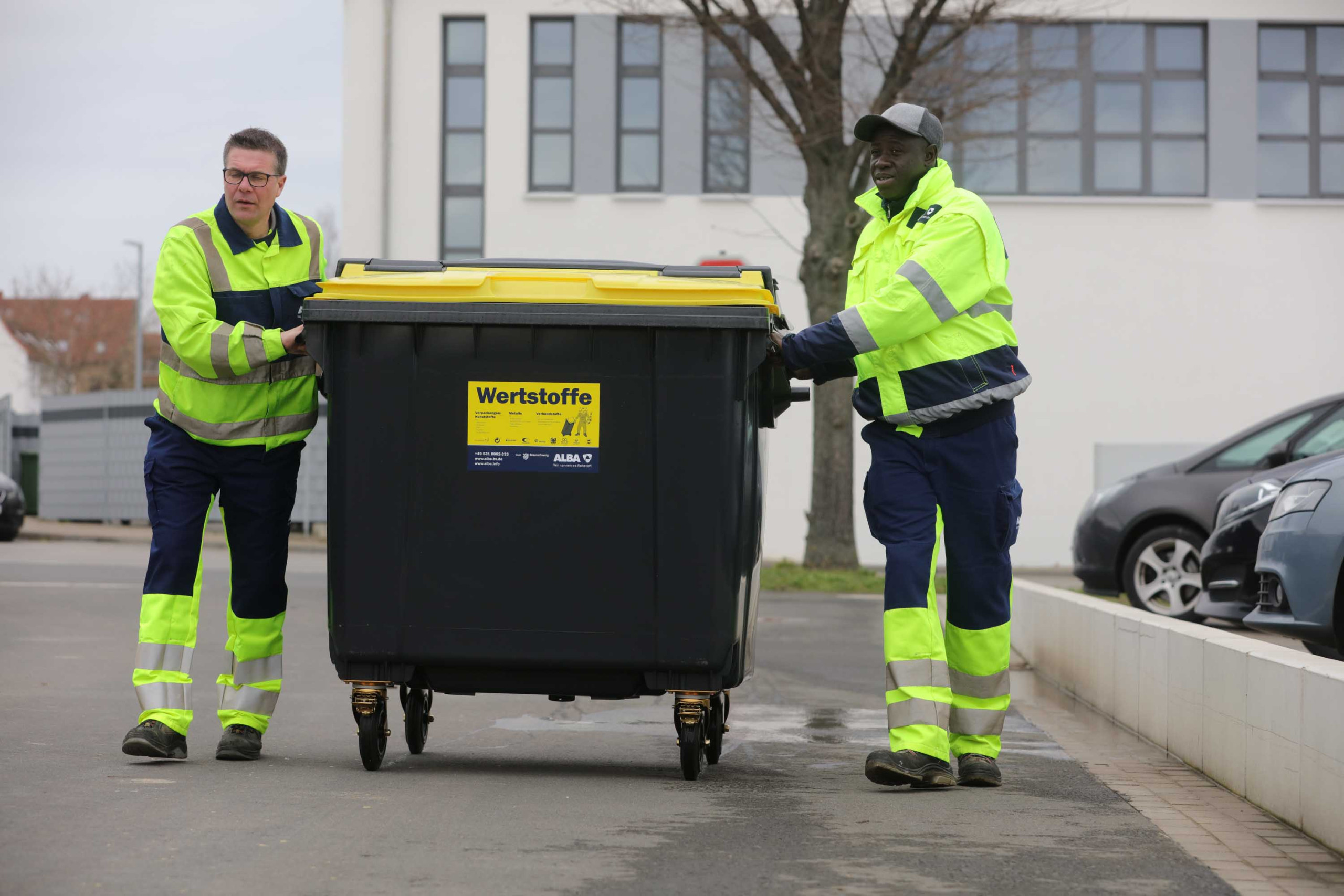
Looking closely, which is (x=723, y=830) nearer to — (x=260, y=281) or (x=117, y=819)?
(x=117, y=819)

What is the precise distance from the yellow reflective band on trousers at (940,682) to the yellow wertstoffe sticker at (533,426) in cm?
107

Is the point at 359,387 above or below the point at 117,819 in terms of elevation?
above

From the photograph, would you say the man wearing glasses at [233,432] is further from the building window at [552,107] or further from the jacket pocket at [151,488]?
the building window at [552,107]

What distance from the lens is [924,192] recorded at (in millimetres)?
5543

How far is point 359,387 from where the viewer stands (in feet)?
17.7

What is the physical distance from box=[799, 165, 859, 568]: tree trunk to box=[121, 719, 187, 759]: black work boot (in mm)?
12451

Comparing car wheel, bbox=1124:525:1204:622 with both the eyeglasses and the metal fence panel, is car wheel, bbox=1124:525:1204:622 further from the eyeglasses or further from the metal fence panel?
the metal fence panel

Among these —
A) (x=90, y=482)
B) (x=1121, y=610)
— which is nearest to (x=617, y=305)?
(x=1121, y=610)

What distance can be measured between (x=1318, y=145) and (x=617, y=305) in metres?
22.0

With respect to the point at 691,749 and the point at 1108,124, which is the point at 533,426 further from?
the point at 1108,124

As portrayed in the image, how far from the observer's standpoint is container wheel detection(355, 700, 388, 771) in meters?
5.39

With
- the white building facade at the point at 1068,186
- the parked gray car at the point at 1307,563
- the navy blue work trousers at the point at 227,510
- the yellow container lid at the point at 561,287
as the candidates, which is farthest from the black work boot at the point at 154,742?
the white building facade at the point at 1068,186

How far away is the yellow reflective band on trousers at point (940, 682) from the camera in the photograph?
5293 millimetres

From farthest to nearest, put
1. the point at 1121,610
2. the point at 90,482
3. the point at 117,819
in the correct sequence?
1. the point at 90,482
2. the point at 1121,610
3. the point at 117,819
